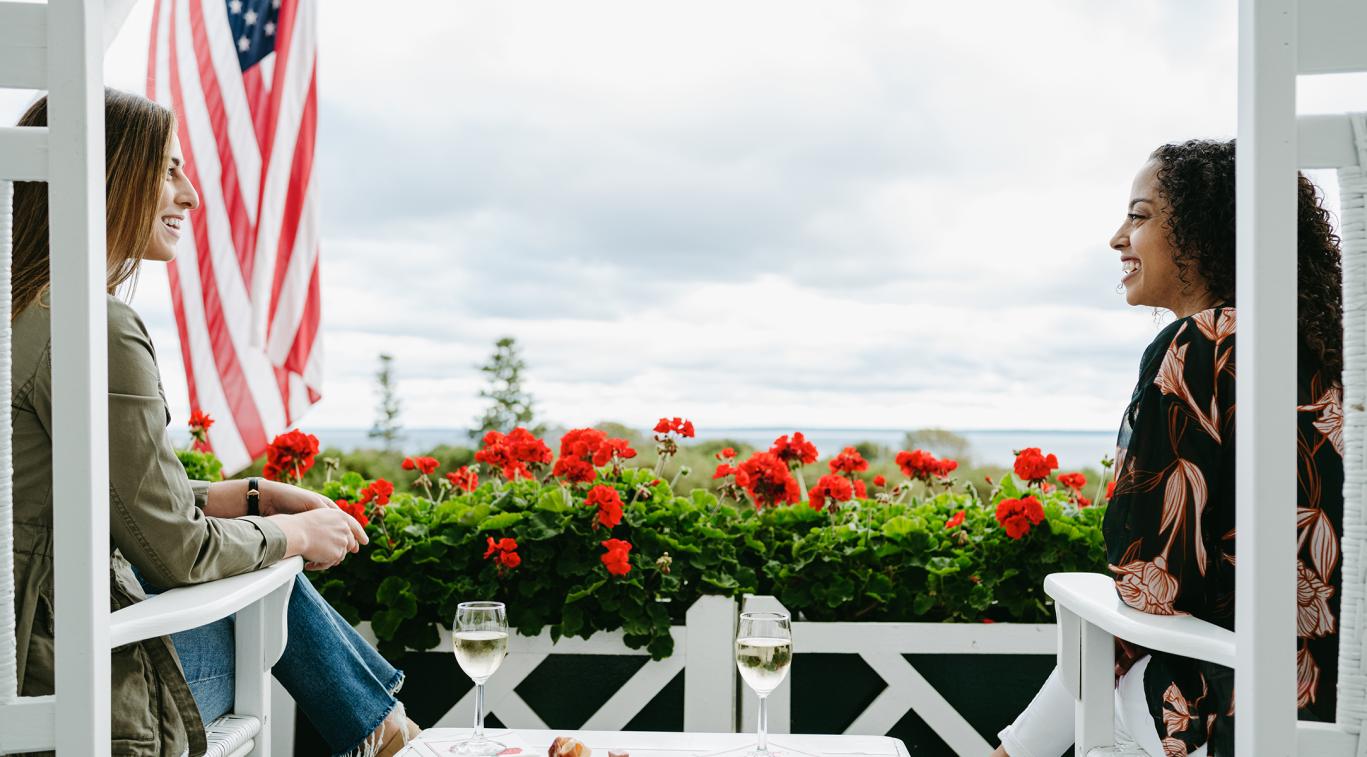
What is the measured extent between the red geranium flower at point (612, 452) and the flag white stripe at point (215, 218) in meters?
1.89

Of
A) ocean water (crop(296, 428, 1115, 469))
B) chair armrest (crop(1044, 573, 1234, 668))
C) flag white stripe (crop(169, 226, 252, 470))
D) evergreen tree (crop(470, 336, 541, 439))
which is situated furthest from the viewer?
evergreen tree (crop(470, 336, 541, 439))

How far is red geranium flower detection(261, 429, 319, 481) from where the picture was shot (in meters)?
2.77

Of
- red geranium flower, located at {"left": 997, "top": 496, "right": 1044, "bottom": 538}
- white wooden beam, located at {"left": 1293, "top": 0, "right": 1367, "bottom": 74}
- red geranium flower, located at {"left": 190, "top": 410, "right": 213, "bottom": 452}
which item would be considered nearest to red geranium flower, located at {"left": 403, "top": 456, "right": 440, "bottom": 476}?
red geranium flower, located at {"left": 190, "top": 410, "right": 213, "bottom": 452}

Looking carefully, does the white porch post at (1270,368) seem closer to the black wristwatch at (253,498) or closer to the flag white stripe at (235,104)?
the black wristwatch at (253,498)

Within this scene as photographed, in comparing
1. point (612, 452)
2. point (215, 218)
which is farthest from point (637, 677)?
point (215, 218)

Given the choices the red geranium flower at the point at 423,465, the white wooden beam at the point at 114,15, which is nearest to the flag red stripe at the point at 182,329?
the white wooden beam at the point at 114,15

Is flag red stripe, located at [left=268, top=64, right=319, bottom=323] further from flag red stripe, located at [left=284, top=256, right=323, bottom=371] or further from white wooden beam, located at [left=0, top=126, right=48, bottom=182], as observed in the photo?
white wooden beam, located at [left=0, top=126, right=48, bottom=182]

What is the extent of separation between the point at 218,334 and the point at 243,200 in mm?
524

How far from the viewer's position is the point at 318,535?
1790 mm

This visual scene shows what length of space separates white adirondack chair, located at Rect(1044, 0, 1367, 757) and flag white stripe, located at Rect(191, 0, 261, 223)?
11.9 ft

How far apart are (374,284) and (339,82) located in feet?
45.5

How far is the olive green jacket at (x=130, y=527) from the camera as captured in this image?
1.38 metres

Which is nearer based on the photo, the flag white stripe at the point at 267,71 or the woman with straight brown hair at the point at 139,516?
the woman with straight brown hair at the point at 139,516

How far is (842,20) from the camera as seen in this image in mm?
9430
